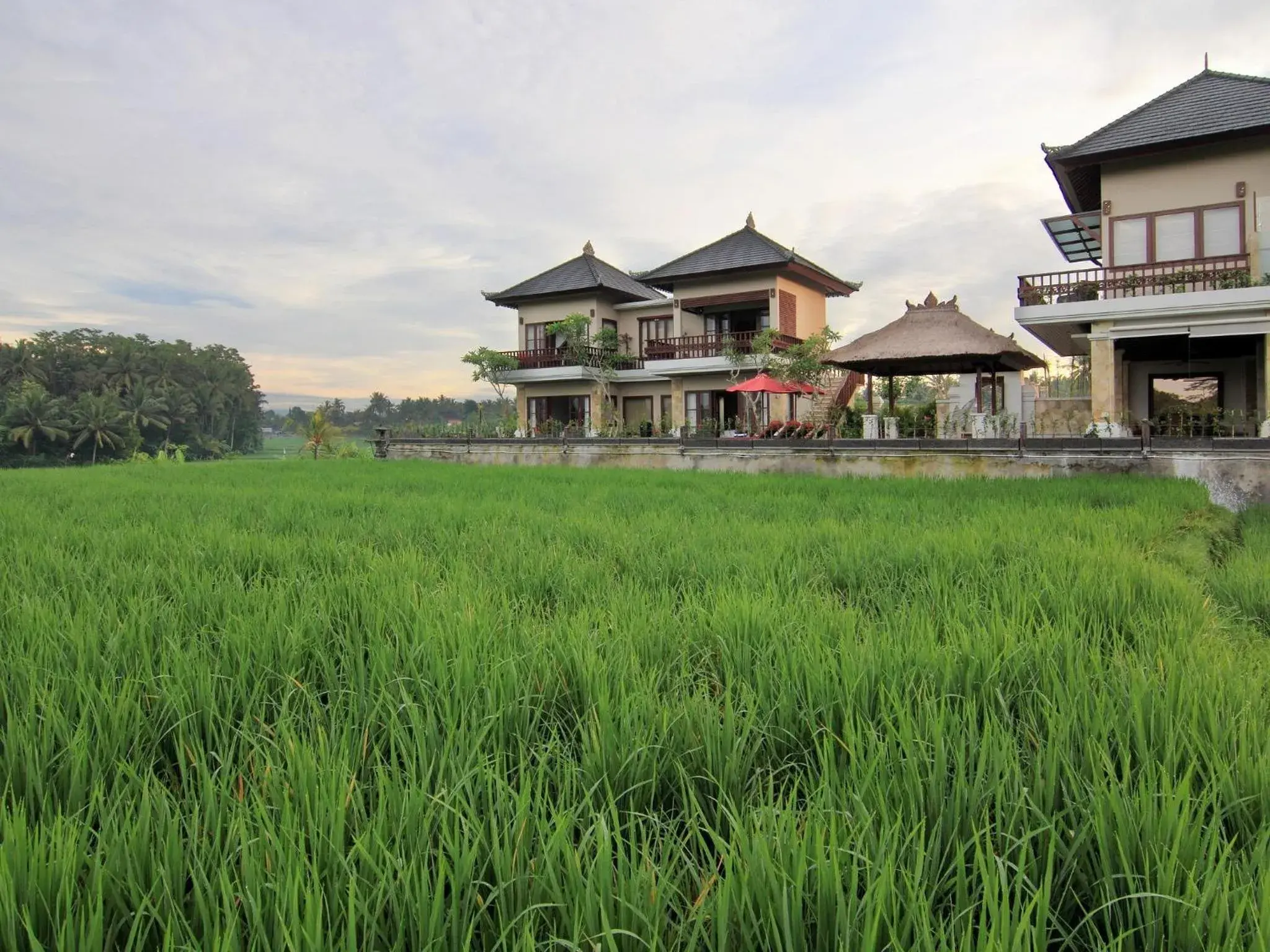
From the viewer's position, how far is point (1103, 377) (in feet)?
46.3

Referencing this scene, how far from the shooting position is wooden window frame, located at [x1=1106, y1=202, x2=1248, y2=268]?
13.6 m

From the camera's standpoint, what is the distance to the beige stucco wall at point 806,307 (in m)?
22.4

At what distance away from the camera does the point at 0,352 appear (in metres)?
49.1

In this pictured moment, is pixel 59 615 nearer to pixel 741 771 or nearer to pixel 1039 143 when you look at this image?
pixel 741 771

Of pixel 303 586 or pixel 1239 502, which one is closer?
pixel 303 586

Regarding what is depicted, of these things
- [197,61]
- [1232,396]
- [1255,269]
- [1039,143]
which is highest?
[197,61]

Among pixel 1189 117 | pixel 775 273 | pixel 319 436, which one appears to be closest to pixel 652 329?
pixel 775 273

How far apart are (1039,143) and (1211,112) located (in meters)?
2.83

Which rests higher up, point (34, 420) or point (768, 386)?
point (34, 420)

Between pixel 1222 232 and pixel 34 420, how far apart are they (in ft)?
182

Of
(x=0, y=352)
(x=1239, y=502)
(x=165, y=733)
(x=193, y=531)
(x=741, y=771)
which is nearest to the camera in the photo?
(x=741, y=771)

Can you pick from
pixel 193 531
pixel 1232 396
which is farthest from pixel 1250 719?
pixel 1232 396

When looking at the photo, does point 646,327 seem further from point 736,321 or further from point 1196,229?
point 1196,229

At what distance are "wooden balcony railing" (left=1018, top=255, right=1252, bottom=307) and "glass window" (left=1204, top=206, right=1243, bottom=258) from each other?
437 millimetres
